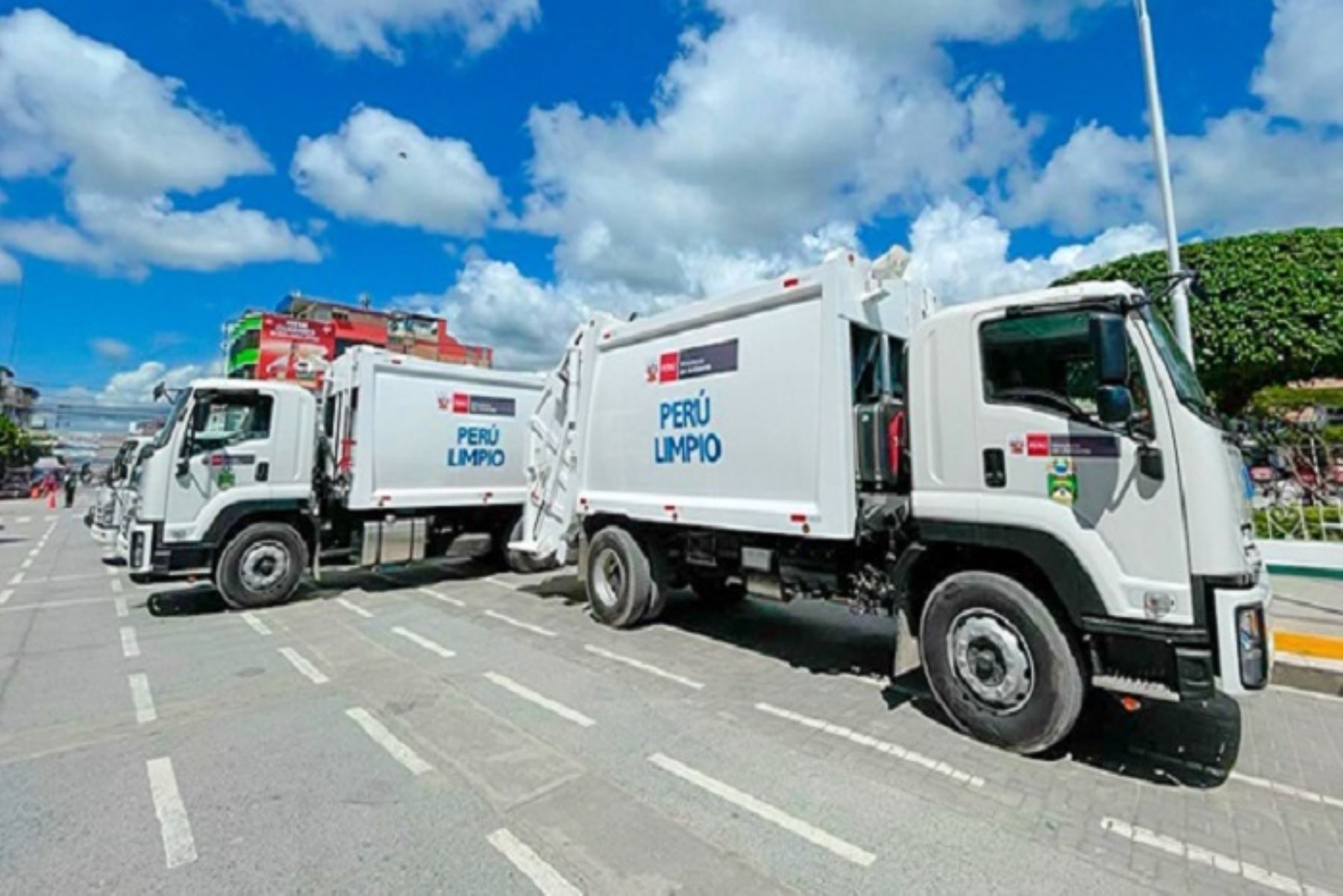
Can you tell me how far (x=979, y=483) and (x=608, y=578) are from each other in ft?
13.3

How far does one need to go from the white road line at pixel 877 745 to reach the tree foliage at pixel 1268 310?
37.1ft

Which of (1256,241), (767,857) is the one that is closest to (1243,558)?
(767,857)

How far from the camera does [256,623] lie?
7.21 m

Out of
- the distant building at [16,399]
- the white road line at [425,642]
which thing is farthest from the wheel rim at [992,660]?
the distant building at [16,399]

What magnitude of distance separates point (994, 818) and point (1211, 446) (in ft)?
6.74

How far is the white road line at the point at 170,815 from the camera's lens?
2852mm

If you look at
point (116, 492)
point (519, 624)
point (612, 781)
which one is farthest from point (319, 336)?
point (612, 781)

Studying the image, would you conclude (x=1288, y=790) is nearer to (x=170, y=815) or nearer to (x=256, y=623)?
(x=170, y=815)

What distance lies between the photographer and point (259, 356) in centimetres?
4656

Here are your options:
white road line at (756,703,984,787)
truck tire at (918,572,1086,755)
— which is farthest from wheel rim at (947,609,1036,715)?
white road line at (756,703,984,787)

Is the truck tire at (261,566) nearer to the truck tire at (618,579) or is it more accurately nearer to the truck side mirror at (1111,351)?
the truck tire at (618,579)

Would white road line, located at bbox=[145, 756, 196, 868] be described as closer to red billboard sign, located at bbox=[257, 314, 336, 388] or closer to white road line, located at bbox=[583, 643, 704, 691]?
white road line, located at bbox=[583, 643, 704, 691]

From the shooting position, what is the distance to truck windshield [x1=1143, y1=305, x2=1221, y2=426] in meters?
3.43

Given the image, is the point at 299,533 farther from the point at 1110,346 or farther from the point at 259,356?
the point at 259,356
